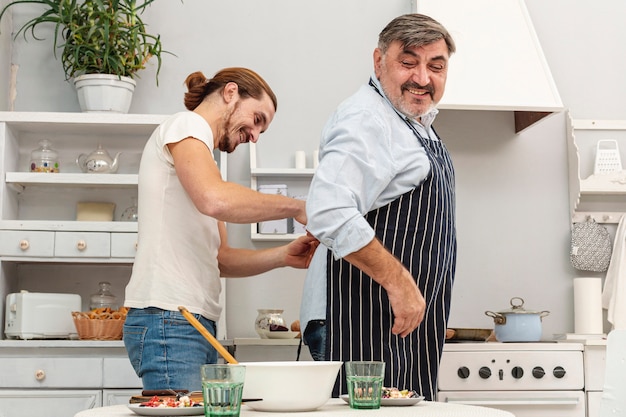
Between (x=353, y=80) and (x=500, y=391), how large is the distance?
1426 mm

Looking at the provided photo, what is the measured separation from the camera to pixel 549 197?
12.2 feet

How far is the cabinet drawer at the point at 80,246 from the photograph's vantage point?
10.5 feet

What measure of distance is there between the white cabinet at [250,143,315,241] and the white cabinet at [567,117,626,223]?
1.11 m

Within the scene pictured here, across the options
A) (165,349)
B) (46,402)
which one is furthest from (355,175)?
(46,402)

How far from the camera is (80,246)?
10.5ft

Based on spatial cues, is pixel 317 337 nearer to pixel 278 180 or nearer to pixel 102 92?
pixel 278 180

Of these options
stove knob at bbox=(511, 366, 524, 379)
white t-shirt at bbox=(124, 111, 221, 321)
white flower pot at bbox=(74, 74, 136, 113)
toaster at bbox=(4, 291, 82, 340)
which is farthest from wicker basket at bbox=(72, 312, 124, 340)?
stove knob at bbox=(511, 366, 524, 379)

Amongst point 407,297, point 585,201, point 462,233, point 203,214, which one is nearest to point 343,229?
point 407,297

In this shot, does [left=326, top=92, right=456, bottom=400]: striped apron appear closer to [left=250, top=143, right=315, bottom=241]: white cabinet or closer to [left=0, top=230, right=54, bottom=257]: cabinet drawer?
[left=250, top=143, right=315, bottom=241]: white cabinet

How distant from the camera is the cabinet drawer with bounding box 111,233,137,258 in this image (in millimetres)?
3201

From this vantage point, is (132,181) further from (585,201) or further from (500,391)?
(585,201)

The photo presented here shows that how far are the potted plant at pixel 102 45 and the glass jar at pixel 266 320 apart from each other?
96 cm

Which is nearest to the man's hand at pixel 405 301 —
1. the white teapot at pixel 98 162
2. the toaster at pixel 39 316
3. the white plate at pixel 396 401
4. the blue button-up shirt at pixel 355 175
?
the blue button-up shirt at pixel 355 175

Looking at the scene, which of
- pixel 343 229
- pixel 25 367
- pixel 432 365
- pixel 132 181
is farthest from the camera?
pixel 132 181
